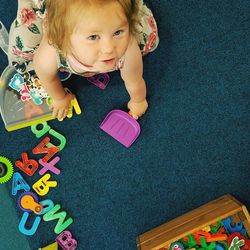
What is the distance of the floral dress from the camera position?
978mm

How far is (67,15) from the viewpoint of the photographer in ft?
2.30

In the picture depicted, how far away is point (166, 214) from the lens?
1.16 meters

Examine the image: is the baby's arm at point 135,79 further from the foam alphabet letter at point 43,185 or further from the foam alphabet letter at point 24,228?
the foam alphabet letter at point 24,228

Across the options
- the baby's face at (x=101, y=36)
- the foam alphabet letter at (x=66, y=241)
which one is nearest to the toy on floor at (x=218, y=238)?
the foam alphabet letter at (x=66, y=241)

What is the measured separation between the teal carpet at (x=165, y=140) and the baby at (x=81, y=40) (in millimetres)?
77

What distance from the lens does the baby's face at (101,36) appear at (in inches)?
27.0

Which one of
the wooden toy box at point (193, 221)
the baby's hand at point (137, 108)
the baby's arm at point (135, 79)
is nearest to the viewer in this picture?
the baby's arm at point (135, 79)

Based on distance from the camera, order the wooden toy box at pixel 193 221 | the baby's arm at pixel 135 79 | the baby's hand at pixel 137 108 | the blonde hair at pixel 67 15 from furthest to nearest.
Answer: the baby's hand at pixel 137 108 → the wooden toy box at pixel 193 221 → the baby's arm at pixel 135 79 → the blonde hair at pixel 67 15

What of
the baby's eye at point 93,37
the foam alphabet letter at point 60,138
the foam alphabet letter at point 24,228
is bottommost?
the foam alphabet letter at point 24,228

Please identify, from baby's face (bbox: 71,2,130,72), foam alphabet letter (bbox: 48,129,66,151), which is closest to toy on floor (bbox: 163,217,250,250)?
foam alphabet letter (bbox: 48,129,66,151)

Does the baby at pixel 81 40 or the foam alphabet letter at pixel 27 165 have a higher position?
the baby at pixel 81 40

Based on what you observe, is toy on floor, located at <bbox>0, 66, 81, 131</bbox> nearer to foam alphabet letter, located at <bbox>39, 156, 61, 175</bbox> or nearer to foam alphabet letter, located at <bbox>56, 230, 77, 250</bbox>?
foam alphabet letter, located at <bbox>39, 156, 61, 175</bbox>

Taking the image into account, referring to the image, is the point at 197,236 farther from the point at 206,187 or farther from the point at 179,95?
the point at 179,95

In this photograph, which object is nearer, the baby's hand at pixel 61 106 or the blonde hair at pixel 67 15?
the blonde hair at pixel 67 15
